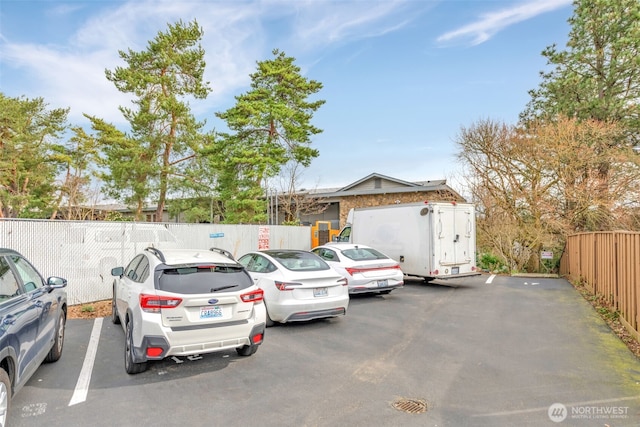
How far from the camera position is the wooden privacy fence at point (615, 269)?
630 cm

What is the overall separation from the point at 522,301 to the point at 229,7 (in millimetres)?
12044

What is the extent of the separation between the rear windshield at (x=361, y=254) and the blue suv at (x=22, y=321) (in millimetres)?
6644

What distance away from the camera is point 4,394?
305 centimetres

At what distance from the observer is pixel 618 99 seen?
66.1 feet

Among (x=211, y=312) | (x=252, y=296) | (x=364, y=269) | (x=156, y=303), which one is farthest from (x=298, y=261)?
(x=156, y=303)

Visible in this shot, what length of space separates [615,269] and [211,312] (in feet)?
27.1

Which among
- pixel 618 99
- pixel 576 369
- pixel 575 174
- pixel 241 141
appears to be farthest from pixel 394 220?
pixel 618 99

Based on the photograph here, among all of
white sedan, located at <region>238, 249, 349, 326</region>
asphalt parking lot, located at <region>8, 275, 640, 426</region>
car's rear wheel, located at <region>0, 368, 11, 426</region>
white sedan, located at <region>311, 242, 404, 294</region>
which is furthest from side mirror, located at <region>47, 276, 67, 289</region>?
white sedan, located at <region>311, 242, 404, 294</region>

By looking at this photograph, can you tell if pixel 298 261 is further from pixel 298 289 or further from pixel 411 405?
pixel 411 405

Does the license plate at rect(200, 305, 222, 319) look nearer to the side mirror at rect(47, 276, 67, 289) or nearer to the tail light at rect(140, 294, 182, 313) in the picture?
the tail light at rect(140, 294, 182, 313)

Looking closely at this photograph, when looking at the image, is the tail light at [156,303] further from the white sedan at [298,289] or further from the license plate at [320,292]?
the license plate at [320,292]

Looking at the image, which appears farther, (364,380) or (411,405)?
(364,380)

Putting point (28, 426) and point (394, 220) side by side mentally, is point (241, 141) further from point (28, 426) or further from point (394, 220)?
point (28, 426)

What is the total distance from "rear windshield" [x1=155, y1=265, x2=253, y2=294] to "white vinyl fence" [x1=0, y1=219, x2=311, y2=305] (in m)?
5.96
